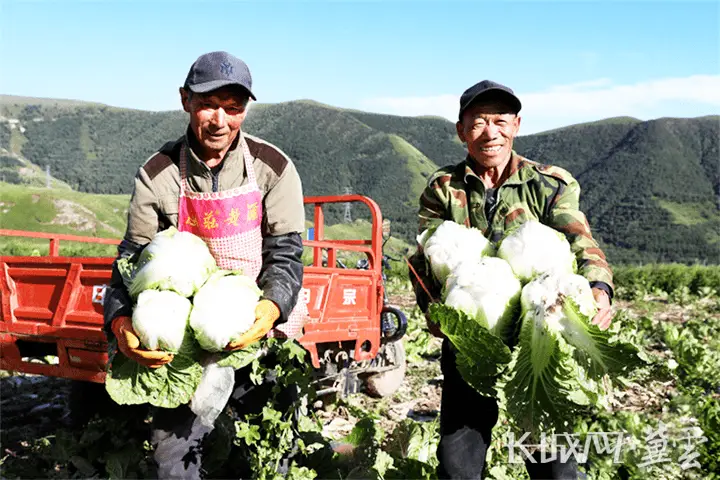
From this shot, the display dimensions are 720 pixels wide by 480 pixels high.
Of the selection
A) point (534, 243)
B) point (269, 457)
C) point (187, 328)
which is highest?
point (534, 243)

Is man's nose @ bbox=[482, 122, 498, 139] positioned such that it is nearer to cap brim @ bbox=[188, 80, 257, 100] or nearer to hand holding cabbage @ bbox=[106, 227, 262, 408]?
cap brim @ bbox=[188, 80, 257, 100]

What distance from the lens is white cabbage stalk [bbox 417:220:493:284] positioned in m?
2.33

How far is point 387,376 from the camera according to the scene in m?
6.62

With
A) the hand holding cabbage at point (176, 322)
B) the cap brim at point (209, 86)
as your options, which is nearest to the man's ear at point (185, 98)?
the cap brim at point (209, 86)

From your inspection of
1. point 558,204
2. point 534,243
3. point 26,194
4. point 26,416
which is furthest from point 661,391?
point 26,194

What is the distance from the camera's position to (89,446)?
4164 millimetres

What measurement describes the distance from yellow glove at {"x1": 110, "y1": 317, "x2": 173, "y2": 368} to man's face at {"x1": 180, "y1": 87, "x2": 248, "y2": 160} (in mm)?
810

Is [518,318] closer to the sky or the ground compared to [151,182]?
closer to the ground

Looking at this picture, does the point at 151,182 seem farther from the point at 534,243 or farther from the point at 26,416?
the point at 26,416

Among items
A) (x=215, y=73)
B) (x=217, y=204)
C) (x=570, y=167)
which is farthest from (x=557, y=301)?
(x=570, y=167)

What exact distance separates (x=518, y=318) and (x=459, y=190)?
0.76 metres

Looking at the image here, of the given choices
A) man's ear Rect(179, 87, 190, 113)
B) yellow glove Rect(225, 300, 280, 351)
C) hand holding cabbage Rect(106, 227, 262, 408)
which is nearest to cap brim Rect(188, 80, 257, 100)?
man's ear Rect(179, 87, 190, 113)

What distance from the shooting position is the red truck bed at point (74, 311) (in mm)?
4285

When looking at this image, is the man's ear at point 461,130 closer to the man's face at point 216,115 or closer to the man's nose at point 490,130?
the man's nose at point 490,130
